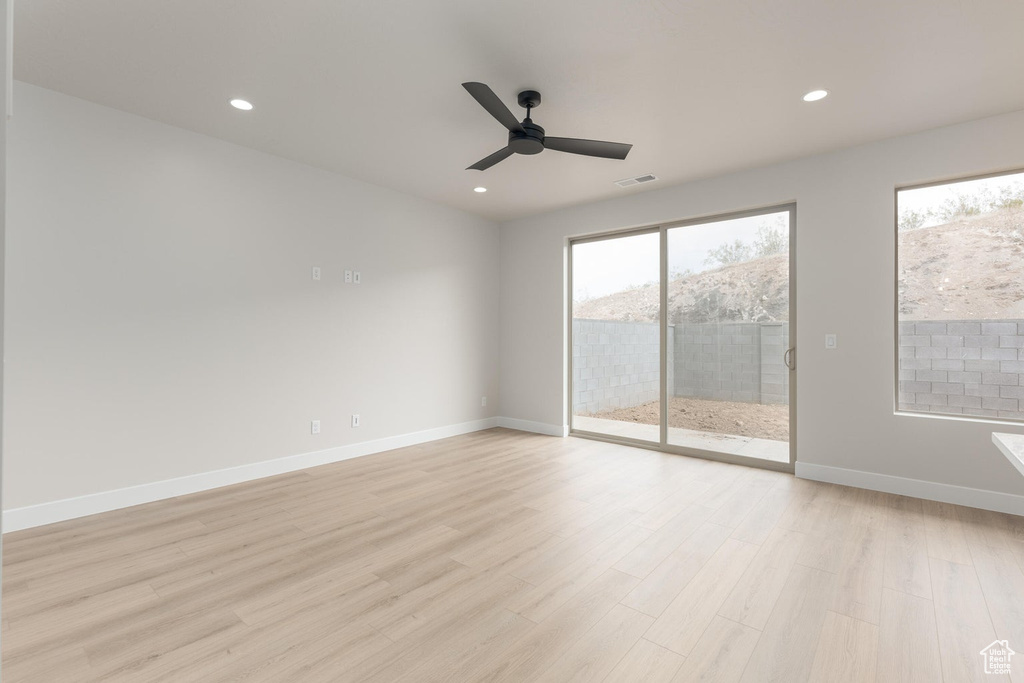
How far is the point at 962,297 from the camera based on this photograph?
3.55m

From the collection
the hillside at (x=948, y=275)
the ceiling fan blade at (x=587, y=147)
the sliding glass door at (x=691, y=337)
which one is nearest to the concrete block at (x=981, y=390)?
the hillside at (x=948, y=275)

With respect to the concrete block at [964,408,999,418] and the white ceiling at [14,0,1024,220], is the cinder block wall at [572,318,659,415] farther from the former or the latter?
the concrete block at [964,408,999,418]

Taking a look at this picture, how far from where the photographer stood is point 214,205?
3.76m

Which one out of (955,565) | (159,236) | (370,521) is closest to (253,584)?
(370,521)

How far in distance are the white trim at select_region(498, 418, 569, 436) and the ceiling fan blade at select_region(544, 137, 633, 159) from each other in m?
3.34

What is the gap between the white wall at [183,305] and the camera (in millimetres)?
3043

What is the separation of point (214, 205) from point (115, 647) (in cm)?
298

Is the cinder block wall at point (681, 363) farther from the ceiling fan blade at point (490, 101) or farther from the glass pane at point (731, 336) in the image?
the ceiling fan blade at point (490, 101)

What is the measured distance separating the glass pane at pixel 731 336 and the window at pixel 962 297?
32.5 inches

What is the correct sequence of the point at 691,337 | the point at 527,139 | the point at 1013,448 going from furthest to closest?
1. the point at 691,337
2. the point at 527,139
3. the point at 1013,448

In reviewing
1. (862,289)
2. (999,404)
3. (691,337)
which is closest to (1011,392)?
(999,404)

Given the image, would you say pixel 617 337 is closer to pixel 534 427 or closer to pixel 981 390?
pixel 534 427

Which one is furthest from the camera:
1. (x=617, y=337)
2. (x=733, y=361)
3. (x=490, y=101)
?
(x=617, y=337)

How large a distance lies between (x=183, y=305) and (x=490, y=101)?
270 cm
